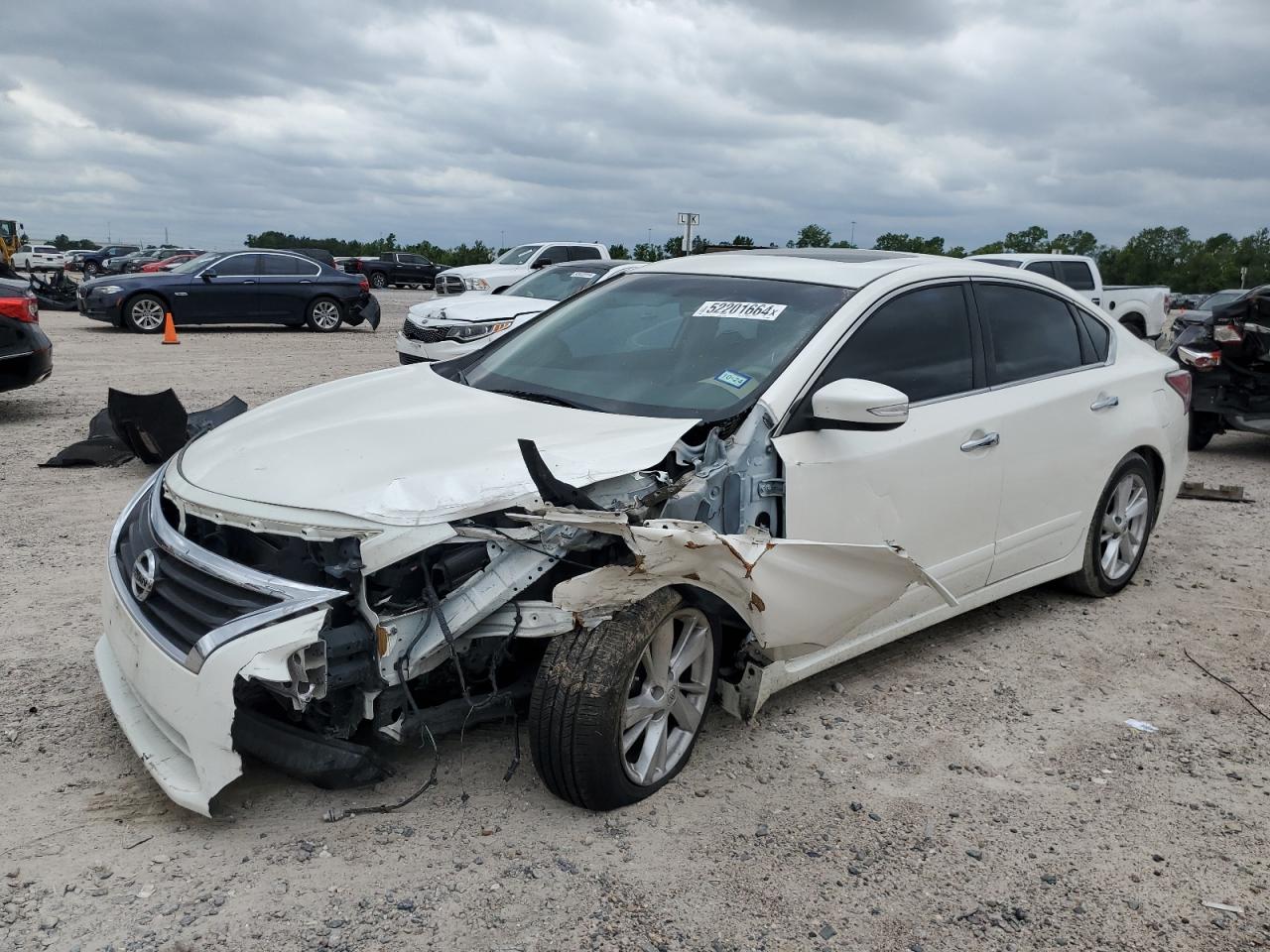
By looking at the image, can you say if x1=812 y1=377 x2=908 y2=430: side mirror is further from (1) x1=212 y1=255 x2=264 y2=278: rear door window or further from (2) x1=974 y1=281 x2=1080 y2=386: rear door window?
(1) x1=212 y1=255 x2=264 y2=278: rear door window

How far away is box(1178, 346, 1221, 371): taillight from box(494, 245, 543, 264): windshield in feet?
49.2

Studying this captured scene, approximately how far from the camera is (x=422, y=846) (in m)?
3.00

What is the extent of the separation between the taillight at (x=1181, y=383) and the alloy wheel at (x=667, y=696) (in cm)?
333

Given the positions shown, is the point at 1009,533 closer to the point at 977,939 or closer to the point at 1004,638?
the point at 1004,638

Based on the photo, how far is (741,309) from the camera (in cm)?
411

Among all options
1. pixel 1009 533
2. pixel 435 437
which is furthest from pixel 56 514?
pixel 1009 533

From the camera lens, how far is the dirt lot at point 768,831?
8.87ft

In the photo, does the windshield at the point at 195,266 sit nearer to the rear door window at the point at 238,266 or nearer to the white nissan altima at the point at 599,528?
the rear door window at the point at 238,266

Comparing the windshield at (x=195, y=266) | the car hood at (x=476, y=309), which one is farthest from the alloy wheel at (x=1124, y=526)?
the windshield at (x=195, y=266)

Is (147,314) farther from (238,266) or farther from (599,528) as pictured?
(599,528)

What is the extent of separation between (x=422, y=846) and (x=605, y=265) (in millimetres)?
11467

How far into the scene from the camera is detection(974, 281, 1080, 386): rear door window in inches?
176

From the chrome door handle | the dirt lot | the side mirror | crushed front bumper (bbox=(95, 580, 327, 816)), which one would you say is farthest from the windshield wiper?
the chrome door handle

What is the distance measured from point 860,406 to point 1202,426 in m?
7.71
